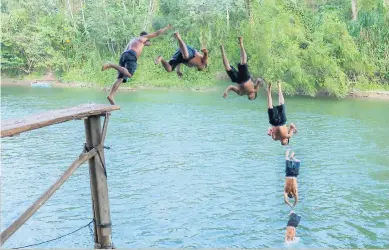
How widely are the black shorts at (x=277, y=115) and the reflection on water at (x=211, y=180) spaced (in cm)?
541

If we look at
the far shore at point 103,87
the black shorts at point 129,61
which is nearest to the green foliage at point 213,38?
the far shore at point 103,87

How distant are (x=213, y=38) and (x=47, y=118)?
85.8ft

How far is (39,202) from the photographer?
6.24m

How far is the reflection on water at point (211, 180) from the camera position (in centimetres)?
1073

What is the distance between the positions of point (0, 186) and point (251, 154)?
25.2 ft

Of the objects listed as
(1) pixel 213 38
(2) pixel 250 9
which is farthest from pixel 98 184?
(2) pixel 250 9

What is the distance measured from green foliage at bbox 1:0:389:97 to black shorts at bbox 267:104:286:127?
16378 mm

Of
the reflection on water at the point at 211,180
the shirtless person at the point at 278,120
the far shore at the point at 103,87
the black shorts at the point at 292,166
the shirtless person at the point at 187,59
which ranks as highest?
the shirtless person at the point at 187,59

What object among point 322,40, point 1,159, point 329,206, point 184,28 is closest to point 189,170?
point 329,206

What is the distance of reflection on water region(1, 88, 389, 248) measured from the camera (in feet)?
35.2

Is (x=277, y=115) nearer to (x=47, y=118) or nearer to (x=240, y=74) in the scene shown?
(x=240, y=74)

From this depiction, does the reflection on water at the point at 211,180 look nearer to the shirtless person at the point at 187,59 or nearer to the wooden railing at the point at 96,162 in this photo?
the wooden railing at the point at 96,162

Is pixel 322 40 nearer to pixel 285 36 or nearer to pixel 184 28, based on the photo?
pixel 285 36

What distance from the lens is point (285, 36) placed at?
91.0ft
